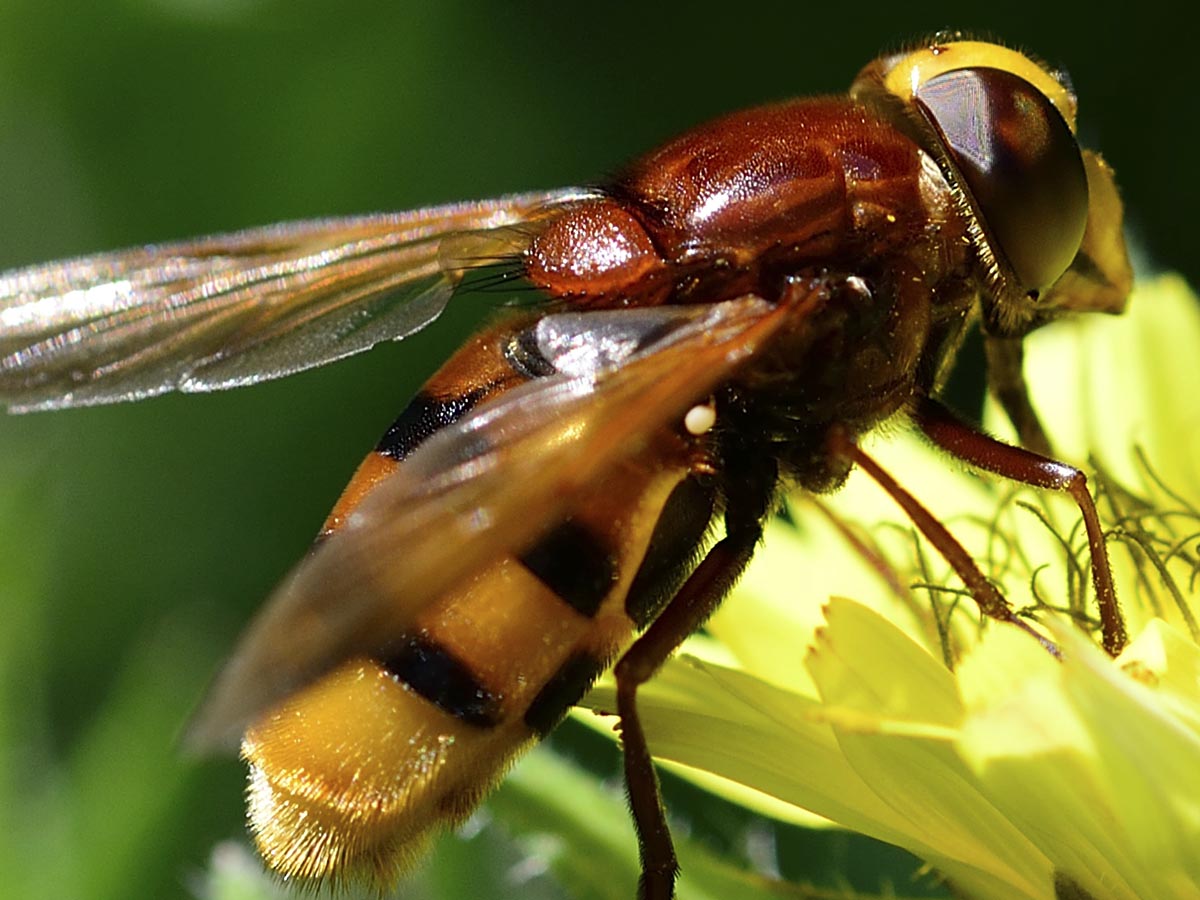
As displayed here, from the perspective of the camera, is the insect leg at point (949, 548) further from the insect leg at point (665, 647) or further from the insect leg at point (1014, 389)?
the insect leg at point (1014, 389)

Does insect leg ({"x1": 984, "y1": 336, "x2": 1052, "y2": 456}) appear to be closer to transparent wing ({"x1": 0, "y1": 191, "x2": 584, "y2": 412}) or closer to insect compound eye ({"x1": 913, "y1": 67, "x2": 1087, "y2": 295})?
insect compound eye ({"x1": 913, "y1": 67, "x2": 1087, "y2": 295})

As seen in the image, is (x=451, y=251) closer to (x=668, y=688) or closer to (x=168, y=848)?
(x=668, y=688)

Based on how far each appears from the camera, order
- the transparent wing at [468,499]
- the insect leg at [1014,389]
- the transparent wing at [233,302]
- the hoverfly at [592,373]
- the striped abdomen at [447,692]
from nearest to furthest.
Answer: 1. the transparent wing at [468,499]
2. the hoverfly at [592,373]
3. the striped abdomen at [447,692]
4. the transparent wing at [233,302]
5. the insect leg at [1014,389]

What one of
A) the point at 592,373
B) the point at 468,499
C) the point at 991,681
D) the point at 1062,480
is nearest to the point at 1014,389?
the point at 1062,480

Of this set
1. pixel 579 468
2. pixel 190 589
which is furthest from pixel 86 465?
pixel 579 468

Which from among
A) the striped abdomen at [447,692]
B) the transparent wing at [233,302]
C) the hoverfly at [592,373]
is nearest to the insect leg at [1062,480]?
the hoverfly at [592,373]

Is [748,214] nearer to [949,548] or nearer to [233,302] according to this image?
[949,548]

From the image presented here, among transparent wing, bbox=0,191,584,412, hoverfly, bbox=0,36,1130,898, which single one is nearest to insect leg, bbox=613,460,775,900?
hoverfly, bbox=0,36,1130,898
